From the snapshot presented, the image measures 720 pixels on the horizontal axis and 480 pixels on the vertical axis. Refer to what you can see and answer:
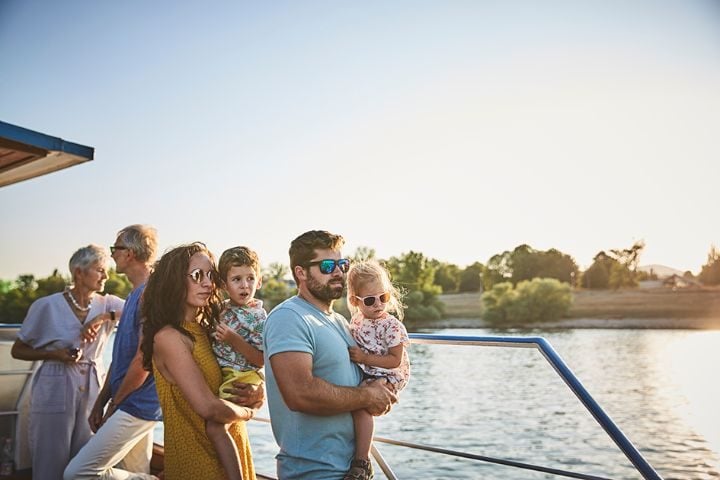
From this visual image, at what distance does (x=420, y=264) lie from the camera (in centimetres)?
6875

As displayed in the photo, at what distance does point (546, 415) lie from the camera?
27969 millimetres

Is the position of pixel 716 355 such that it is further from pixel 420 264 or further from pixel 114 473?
pixel 114 473

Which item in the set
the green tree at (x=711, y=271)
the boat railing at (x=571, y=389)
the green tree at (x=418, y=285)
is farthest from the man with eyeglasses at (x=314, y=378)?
the green tree at (x=711, y=271)

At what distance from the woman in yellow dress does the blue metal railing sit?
32.1 inches

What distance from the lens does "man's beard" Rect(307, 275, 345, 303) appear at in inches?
86.5

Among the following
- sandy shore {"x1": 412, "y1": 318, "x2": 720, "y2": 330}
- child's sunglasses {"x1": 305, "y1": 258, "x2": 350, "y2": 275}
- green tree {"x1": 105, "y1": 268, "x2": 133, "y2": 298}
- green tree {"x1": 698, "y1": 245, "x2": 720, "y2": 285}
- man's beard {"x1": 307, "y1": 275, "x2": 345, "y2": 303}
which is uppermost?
green tree {"x1": 698, "y1": 245, "x2": 720, "y2": 285}

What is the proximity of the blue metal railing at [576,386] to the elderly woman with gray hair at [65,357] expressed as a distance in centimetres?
188

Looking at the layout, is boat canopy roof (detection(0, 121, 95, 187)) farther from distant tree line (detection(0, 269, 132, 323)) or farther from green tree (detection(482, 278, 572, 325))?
distant tree line (detection(0, 269, 132, 323))

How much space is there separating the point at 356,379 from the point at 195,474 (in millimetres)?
610

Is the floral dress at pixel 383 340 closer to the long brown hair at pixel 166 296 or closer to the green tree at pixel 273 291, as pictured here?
the long brown hair at pixel 166 296

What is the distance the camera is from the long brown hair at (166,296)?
218 centimetres

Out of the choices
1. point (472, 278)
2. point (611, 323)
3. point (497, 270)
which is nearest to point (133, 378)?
point (611, 323)

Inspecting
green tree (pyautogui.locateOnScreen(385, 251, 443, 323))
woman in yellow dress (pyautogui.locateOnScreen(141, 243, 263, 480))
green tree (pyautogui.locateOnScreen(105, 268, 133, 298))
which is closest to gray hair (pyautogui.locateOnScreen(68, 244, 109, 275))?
woman in yellow dress (pyautogui.locateOnScreen(141, 243, 263, 480))

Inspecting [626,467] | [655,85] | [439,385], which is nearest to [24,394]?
[626,467]
